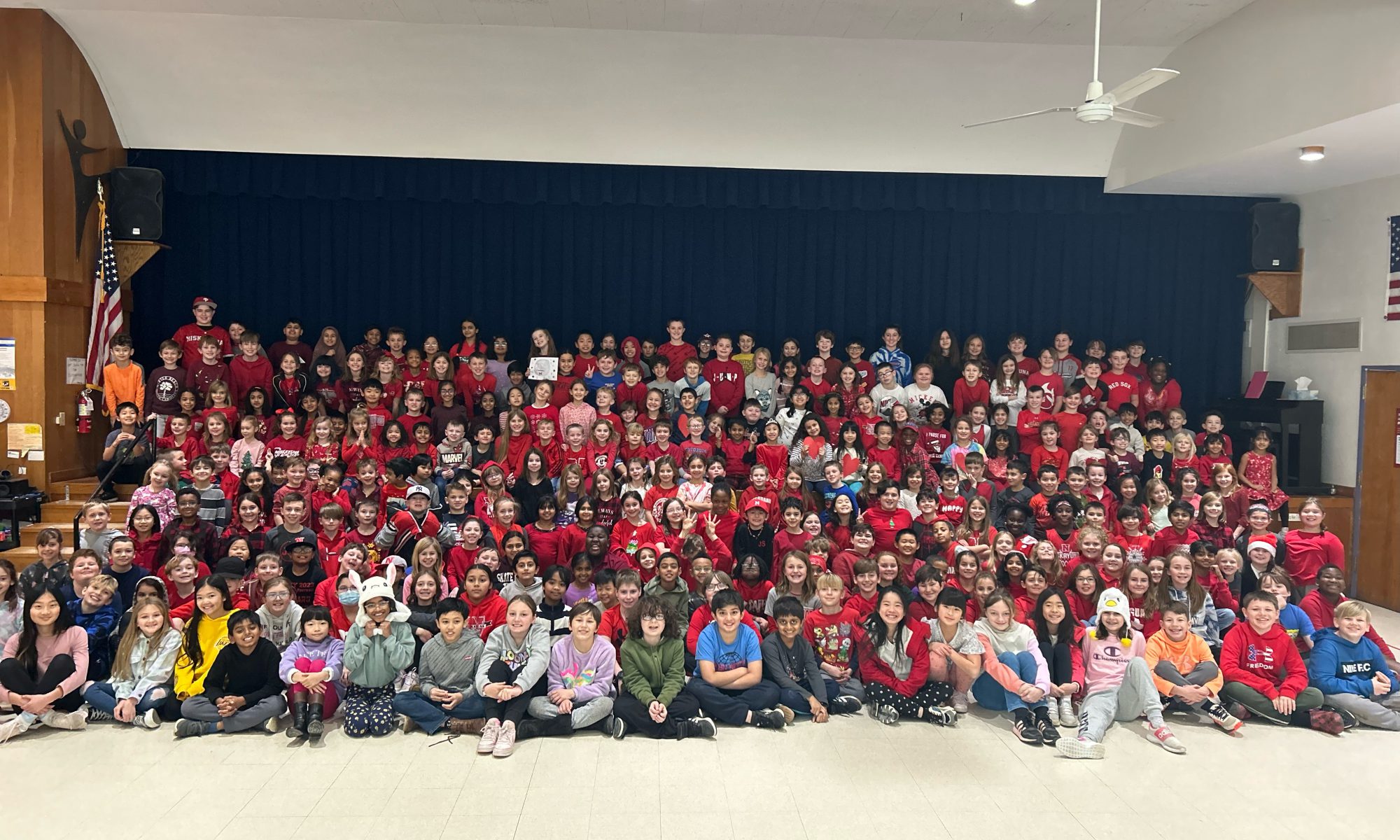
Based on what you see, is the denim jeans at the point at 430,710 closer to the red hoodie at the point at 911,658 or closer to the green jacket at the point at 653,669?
the green jacket at the point at 653,669

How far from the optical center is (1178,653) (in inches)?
215

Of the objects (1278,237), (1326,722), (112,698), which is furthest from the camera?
(1278,237)

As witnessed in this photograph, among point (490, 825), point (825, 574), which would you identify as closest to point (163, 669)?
point (490, 825)

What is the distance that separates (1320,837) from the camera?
4.04 m

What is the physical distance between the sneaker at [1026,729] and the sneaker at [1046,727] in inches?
0.7

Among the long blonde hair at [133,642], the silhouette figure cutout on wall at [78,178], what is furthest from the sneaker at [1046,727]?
the silhouette figure cutout on wall at [78,178]

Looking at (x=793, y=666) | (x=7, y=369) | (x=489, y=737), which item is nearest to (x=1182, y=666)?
(x=793, y=666)

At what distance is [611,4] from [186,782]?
7.05 meters

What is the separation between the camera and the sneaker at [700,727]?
504 cm

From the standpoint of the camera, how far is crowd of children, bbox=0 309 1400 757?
5.13 m

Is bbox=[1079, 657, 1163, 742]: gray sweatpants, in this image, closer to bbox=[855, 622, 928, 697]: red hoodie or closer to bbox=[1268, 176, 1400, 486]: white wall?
bbox=[855, 622, 928, 697]: red hoodie

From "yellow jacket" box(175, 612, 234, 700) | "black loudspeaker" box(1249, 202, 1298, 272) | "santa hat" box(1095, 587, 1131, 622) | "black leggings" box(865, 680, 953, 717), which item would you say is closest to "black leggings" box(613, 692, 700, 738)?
"black leggings" box(865, 680, 953, 717)

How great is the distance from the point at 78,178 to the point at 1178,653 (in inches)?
384

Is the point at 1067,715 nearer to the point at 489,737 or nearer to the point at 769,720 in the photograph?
the point at 769,720
